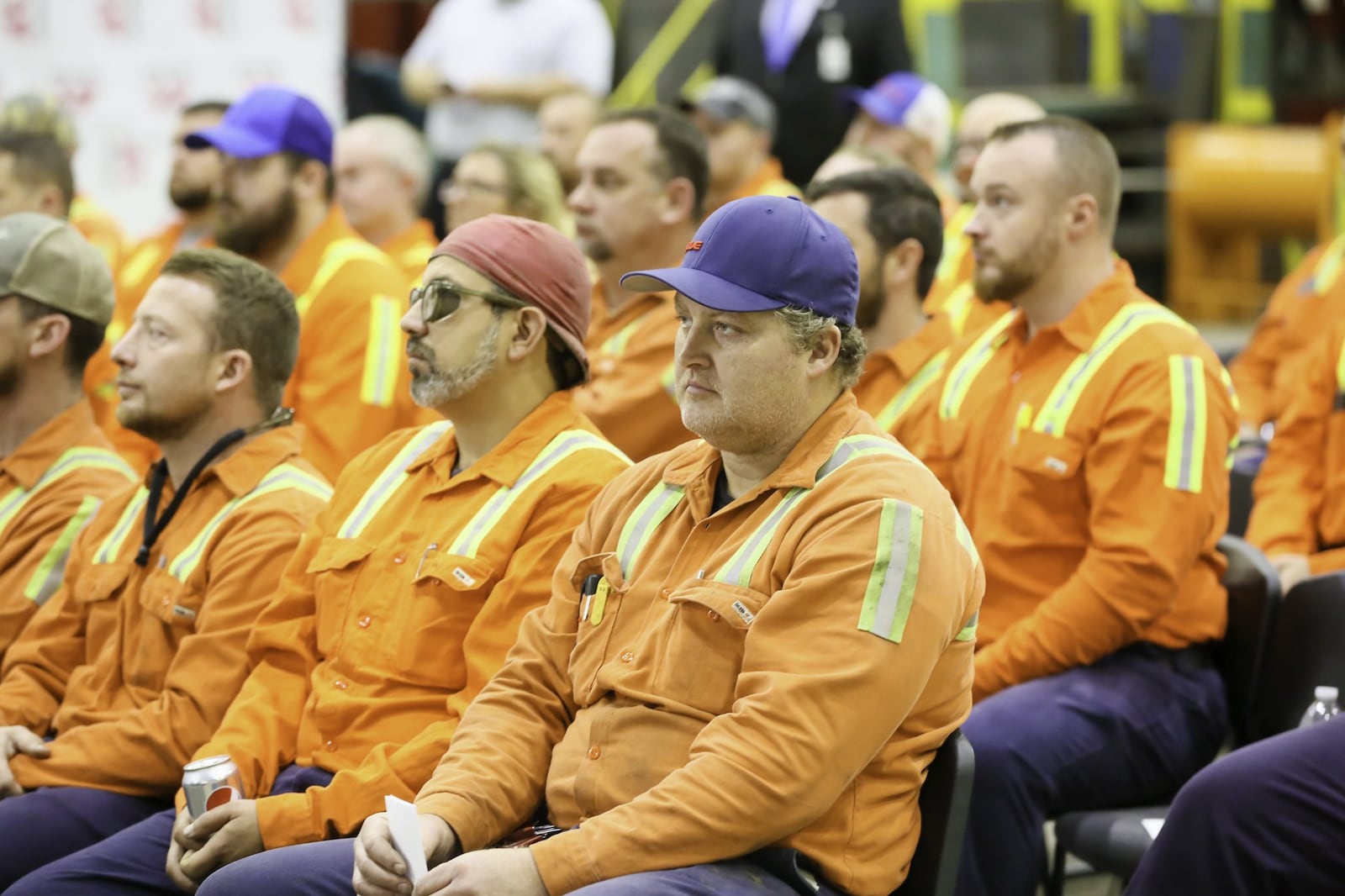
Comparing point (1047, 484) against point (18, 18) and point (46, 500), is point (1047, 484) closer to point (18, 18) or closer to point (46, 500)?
point (46, 500)

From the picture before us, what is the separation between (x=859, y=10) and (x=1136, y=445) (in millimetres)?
4631

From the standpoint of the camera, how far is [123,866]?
3.04 m

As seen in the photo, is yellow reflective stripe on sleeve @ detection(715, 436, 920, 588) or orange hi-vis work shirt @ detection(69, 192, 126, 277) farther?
orange hi-vis work shirt @ detection(69, 192, 126, 277)

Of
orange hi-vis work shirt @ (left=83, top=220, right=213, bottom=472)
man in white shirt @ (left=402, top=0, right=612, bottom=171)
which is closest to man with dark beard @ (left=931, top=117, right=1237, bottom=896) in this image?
orange hi-vis work shirt @ (left=83, top=220, right=213, bottom=472)

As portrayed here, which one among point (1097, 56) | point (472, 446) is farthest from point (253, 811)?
point (1097, 56)

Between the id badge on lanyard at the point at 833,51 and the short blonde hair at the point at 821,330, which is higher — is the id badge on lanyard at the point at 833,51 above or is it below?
below

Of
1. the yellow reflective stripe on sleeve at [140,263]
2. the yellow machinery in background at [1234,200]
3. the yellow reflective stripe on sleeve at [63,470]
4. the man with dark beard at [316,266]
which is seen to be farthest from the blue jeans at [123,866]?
the yellow machinery in background at [1234,200]

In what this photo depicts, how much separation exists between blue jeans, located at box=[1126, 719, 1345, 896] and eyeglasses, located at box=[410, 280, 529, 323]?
1.50 m

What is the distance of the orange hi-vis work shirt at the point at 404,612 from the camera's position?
122 inches

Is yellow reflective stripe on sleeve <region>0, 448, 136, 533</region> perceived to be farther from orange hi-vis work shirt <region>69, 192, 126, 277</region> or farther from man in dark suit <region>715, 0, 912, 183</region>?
man in dark suit <region>715, 0, 912, 183</region>

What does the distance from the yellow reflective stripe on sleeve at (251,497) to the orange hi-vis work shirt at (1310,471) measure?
221 cm

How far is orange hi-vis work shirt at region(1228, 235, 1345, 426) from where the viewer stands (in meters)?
5.54

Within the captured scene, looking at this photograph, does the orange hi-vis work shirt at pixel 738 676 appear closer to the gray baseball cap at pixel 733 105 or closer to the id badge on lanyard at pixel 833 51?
the gray baseball cap at pixel 733 105

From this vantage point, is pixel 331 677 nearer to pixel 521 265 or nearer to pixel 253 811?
pixel 253 811
